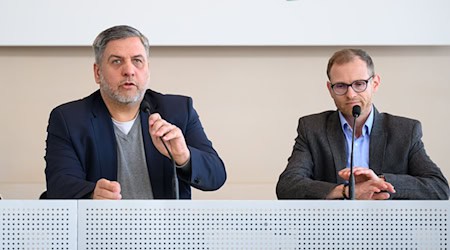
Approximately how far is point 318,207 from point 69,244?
1.97 ft

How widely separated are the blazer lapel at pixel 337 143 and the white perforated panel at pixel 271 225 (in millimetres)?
812

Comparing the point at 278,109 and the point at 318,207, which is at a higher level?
the point at 278,109

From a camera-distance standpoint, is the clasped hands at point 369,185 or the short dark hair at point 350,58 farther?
the short dark hair at point 350,58

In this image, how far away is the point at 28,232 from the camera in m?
1.95

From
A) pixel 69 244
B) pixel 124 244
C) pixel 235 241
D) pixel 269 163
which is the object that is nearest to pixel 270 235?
pixel 235 241

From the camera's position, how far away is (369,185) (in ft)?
8.07

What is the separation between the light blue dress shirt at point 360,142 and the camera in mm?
2795

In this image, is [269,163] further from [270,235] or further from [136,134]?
[270,235]

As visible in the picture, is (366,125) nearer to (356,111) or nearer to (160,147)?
(356,111)

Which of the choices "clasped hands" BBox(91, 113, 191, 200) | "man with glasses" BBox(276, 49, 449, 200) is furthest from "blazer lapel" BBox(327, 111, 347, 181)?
"clasped hands" BBox(91, 113, 191, 200)

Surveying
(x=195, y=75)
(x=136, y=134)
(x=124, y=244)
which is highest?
(x=195, y=75)

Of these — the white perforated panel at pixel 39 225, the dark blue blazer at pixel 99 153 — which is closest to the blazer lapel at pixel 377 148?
the dark blue blazer at pixel 99 153

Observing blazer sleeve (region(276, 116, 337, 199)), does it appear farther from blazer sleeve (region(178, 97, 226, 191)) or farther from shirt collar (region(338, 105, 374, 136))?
blazer sleeve (region(178, 97, 226, 191))
